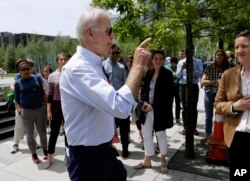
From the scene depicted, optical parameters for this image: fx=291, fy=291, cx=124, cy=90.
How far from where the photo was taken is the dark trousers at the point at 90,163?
1.95 meters

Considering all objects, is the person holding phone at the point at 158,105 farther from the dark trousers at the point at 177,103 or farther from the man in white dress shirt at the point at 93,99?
the dark trousers at the point at 177,103

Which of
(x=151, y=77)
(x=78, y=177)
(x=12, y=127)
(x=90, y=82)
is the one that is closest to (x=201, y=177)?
(x=151, y=77)

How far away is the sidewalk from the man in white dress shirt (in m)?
2.67

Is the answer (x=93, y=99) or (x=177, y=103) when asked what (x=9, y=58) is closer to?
(x=177, y=103)

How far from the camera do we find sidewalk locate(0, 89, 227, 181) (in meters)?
4.55

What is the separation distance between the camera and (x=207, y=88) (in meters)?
5.93

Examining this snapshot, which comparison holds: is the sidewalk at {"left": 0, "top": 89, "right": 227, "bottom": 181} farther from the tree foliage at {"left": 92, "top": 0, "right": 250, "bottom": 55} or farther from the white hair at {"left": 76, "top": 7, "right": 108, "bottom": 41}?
the white hair at {"left": 76, "top": 7, "right": 108, "bottom": 41}

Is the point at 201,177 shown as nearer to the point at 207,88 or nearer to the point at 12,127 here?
the point at 207,88

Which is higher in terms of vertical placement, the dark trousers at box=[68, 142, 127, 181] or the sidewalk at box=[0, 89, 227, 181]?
the dark trousers at box=[68, 142, 127, 181]

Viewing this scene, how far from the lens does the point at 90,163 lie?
1.97m

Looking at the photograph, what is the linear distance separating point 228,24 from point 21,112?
13.1 feet

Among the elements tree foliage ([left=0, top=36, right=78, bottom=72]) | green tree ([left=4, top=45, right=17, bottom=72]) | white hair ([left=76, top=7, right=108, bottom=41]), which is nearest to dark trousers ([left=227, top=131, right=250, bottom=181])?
white hair ([left=76, top=7, right=108, bottom=41])

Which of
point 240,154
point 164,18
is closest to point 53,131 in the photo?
point 164,18

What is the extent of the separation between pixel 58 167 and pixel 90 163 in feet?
11.2
